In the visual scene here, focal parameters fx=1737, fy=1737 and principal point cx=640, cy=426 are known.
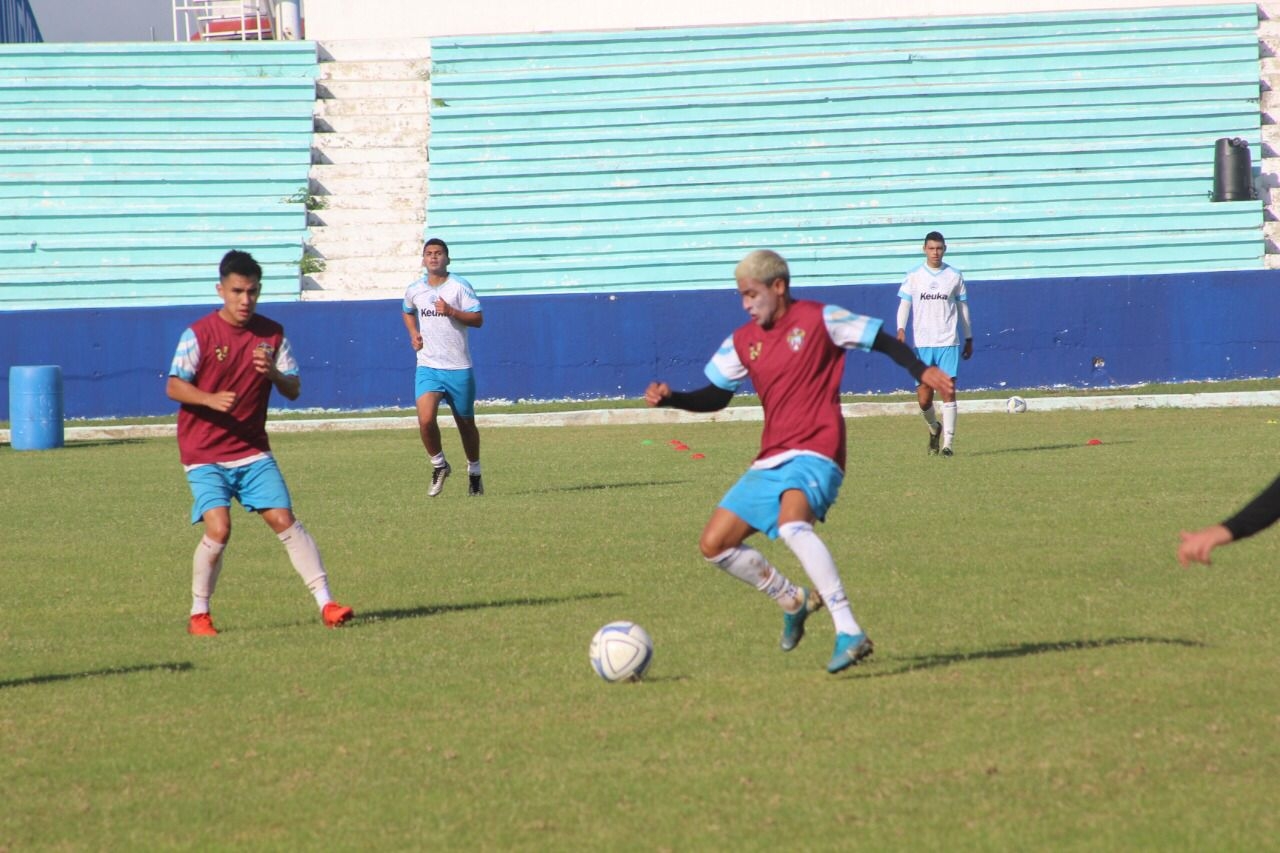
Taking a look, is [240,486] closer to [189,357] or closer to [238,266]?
[189,357]

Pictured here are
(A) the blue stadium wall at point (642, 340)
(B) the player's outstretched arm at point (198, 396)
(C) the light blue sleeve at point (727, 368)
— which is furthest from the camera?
(A) the blue stadium wall at point (642, 340)

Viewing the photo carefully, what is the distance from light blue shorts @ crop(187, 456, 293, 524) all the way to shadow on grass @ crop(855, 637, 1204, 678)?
133 inches

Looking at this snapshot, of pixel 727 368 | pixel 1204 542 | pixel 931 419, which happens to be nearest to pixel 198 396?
pixel 727 368

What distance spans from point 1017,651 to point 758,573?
1.20m

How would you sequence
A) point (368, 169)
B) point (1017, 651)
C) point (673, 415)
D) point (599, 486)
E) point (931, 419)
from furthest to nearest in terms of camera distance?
point (368, 169) → point (673, 415) → point (931, 419) → point (599, 486) → point (1017, 651)

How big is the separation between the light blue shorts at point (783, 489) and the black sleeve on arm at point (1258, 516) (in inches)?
92.8

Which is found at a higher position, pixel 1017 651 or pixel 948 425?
pixel 1017 651

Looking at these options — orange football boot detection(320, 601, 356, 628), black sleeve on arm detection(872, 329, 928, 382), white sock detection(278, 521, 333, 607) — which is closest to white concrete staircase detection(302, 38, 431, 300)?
white sock detection(278, 521, 333, 607)

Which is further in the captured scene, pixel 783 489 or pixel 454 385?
pixel 454 385

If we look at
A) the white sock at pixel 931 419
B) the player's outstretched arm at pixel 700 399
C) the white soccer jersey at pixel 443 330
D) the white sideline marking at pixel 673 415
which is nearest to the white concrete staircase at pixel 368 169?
the white sideline marking at pixel 673 415

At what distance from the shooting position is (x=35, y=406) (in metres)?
23.8

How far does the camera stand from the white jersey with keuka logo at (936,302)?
1873 cm

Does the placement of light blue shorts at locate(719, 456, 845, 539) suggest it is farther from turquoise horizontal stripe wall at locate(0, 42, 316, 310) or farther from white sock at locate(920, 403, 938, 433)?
turquoise horizontal stripe wall at locate(0, 42, 316, 310)

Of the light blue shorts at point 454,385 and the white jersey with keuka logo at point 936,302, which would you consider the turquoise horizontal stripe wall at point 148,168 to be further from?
the light blue shorts at point 454,385
